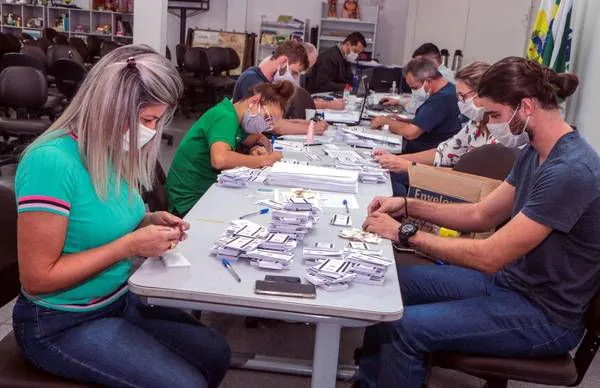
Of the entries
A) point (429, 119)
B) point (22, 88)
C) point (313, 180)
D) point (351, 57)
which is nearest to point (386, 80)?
point (351, 57)

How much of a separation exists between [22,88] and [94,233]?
14.3 ft

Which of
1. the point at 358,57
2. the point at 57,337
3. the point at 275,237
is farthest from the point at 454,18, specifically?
the point at 57,337

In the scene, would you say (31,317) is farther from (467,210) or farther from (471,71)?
(471,71)

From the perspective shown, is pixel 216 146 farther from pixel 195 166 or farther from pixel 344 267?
pixel 344 267

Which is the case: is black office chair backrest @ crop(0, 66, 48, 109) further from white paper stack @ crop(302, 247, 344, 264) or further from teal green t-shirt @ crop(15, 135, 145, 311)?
white paper stack @ crop(302, 247, 344, 264)

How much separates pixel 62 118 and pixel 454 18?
7.43 metres

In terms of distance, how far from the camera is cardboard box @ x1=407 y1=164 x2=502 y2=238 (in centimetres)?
245

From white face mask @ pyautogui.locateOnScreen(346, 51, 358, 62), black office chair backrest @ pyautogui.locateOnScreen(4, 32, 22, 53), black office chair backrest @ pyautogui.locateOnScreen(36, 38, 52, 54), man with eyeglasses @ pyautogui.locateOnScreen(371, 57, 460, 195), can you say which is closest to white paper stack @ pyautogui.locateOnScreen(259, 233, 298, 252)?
man with eyeglasses @ pyautogui.locateOnScreen(371, 57, 460, 195)

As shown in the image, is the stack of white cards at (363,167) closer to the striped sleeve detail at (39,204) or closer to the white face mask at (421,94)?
the white face mask at (421,94)

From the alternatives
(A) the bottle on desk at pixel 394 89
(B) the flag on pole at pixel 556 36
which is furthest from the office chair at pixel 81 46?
(B) the flag on pole at pixel 556 36

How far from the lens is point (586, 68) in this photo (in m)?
4.21

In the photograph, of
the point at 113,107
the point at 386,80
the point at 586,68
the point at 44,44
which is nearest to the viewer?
the point at 113,107

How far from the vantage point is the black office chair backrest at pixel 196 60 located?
8.70m

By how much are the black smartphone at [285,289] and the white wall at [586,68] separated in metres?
2.82
